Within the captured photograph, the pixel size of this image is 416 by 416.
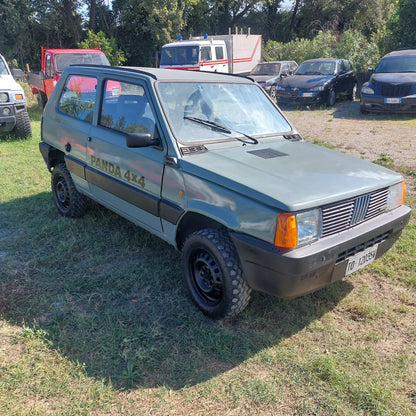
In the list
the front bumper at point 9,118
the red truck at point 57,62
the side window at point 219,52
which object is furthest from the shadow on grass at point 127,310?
the side window at point 219,52

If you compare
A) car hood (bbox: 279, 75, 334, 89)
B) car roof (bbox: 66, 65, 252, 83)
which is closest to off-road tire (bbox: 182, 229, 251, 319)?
car roof (bbox: 66, 65, 252, 83)

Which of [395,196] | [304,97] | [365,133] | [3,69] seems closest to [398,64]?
[304,97]

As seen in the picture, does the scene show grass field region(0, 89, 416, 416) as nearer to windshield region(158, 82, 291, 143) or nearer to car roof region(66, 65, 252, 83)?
windshield region(158, 82, 291, 143)

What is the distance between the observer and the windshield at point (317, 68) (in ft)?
44.4

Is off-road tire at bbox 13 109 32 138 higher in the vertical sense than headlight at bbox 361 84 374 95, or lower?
lower

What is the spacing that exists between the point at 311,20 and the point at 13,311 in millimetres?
36028

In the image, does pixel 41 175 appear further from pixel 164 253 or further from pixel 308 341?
pixel 308 341

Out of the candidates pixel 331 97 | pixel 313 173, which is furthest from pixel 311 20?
pixel 313 173

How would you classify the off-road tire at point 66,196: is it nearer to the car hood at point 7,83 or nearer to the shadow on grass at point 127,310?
the shadow on grass at point 127,310

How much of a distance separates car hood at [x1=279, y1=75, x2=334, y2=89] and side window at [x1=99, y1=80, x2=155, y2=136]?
10126mm

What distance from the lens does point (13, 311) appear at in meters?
3.18

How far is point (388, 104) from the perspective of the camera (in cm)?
1107

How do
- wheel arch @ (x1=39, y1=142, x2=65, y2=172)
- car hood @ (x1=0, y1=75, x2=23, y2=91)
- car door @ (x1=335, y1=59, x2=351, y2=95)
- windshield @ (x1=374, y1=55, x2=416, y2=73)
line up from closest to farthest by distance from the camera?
wheel arch @ (x1=39, y1=142, x2=65, y2=172), car hood @ (x1=0, y1=75, x2=23, y2=91), windshield @ (x1=374, y1=55, x2=416, y2=73), car door @ (x1=335, y1=59, x2=351, y2=95)

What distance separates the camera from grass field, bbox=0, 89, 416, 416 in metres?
2.38
